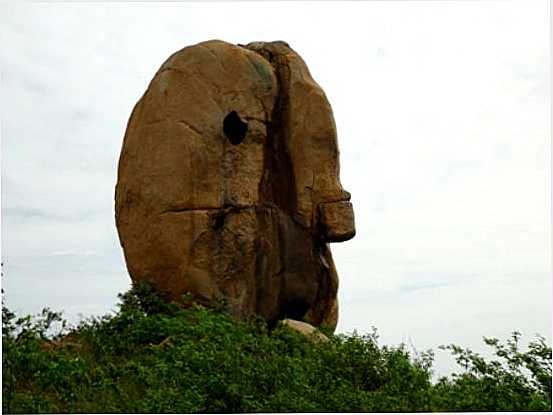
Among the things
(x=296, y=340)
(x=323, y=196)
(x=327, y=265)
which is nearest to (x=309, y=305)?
(x=327, y=265)

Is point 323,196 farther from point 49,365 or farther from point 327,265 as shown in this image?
point 49,365

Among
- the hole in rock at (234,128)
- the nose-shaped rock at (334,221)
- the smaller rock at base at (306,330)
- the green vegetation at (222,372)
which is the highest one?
the hole in rock at (234,128)

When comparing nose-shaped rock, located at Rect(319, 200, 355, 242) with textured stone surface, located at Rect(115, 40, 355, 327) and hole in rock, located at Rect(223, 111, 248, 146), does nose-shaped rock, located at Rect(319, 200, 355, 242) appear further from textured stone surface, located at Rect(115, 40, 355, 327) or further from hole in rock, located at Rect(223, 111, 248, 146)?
hole in rock, located at Rect(223, 111, 248, 146)

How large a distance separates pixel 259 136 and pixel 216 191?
1.33 metres

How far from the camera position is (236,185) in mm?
14102

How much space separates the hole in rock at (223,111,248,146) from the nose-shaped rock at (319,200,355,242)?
1.78 meters

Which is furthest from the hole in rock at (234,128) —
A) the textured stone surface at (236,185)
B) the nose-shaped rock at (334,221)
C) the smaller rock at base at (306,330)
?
the smaller rock at base at (306,330)

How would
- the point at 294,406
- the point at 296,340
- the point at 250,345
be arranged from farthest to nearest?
the point at 296,340 → the point at 250,345 → the point at 294,406

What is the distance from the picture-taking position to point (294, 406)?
9812mm

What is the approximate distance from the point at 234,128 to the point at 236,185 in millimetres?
1007

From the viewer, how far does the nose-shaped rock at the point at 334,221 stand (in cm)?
1513

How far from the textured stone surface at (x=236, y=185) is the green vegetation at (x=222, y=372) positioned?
1.19m

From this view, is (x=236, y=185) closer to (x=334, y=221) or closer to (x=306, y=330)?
(x=334, y=221)

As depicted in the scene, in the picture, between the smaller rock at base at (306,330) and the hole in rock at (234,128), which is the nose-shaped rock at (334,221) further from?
the hole in rock at (234,128)
